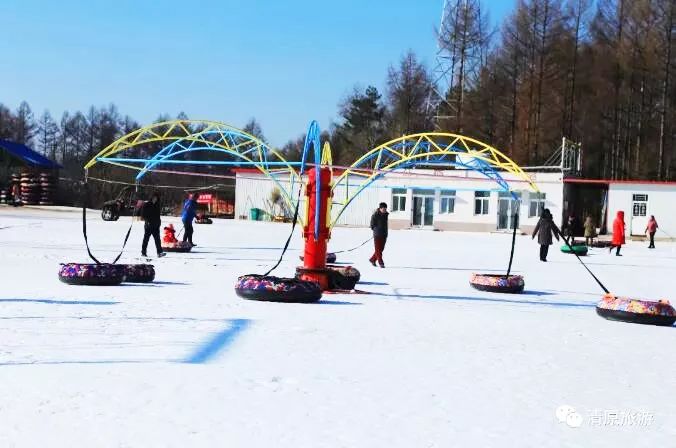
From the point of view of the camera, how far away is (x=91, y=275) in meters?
11.8

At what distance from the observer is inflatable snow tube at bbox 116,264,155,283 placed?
12.4 meters

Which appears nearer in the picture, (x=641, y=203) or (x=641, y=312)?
(x=641, y=312)

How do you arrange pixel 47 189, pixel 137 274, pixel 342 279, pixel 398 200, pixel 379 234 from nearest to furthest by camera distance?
pixel 137 274 → pixel 342 279 → pixel 379 234 → pixel 398 200 → pixel 47 189

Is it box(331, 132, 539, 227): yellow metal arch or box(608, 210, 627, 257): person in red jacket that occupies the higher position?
box(331, 132, 539, 227): yellow metal arch

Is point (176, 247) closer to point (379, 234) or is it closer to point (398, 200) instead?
point (379, 234)

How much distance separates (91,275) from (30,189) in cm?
4530

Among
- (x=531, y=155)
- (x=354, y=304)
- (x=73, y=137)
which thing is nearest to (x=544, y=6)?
(x=531, y=155)

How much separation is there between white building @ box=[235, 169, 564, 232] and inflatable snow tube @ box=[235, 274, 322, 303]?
32259mm

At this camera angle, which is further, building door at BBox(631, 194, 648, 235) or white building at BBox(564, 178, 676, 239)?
building door at BBox(631, 194, 648, 235)

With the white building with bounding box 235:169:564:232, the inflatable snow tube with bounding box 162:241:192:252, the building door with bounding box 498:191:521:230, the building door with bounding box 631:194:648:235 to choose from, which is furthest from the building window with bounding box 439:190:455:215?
the inflatable snow tube with bounding box 162:241:192:252

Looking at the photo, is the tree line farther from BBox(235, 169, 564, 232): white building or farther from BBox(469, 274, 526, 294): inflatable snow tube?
BBox(469, 274, 526, 294): inflatable snow tube

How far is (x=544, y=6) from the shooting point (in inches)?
1994

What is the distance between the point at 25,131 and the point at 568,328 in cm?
9256

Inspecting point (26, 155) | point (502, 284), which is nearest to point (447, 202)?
point (26, 155)
